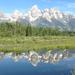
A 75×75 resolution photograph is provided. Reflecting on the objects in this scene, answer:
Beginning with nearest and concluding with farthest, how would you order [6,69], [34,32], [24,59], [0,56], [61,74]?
1. [61,74]
2. [6,69]
3. [24,59]
4. [0,56]
5. [34,32]

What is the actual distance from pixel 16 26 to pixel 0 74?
96394 millimetres

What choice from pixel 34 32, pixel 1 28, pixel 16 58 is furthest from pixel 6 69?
pixel 34 32

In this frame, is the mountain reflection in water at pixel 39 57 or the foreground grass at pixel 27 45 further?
the foreground grass at pixel 27 45

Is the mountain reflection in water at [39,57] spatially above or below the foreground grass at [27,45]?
above

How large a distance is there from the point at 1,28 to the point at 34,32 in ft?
61.5

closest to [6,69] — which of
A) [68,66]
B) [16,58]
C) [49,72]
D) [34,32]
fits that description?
[49,72]

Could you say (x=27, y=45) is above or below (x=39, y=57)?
below

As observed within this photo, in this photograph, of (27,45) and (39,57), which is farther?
(27,45)

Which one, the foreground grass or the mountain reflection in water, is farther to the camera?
the foreground grass

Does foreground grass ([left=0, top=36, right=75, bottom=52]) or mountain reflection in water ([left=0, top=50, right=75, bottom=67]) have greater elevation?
mountain reflection in water ([left=0, top=50, right=75, bottom=67])

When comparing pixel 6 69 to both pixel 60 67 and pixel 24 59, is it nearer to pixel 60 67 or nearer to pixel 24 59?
pixel 60 67

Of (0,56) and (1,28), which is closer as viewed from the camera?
(0,56)

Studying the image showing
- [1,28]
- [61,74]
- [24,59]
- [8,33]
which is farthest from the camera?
[1,28]

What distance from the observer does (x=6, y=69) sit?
31.2 meters
